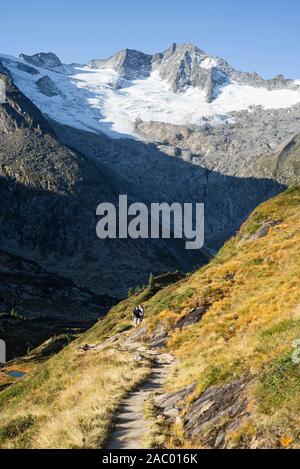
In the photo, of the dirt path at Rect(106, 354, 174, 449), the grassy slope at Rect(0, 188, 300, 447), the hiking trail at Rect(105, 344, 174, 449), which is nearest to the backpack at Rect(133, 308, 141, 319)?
the grassy slope at Rect(0, 188, 300, 447)

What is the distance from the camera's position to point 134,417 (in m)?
15.5

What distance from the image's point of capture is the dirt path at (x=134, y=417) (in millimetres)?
13391

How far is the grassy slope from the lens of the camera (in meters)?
12.6

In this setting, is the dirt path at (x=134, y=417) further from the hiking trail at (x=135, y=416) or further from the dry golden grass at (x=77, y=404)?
the dry golden grass at (x=77, y=404)

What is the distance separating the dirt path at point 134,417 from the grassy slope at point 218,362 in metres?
0.35

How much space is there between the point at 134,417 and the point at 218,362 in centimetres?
321

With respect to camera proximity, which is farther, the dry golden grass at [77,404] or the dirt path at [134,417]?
the dry golden grass at [77,404]

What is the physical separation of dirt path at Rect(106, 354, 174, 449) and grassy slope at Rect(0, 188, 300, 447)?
0.35m

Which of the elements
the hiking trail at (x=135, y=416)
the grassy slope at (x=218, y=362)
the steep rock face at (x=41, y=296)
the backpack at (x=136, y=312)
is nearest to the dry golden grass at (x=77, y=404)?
the grassy slope at (x=218, y=362)

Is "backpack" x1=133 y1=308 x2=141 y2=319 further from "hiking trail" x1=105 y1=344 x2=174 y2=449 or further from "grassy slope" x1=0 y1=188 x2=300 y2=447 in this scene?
"hiking trail" x1=105 y1=344 x2=174 y2=449

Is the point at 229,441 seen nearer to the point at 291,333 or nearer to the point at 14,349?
the point at 291,333
